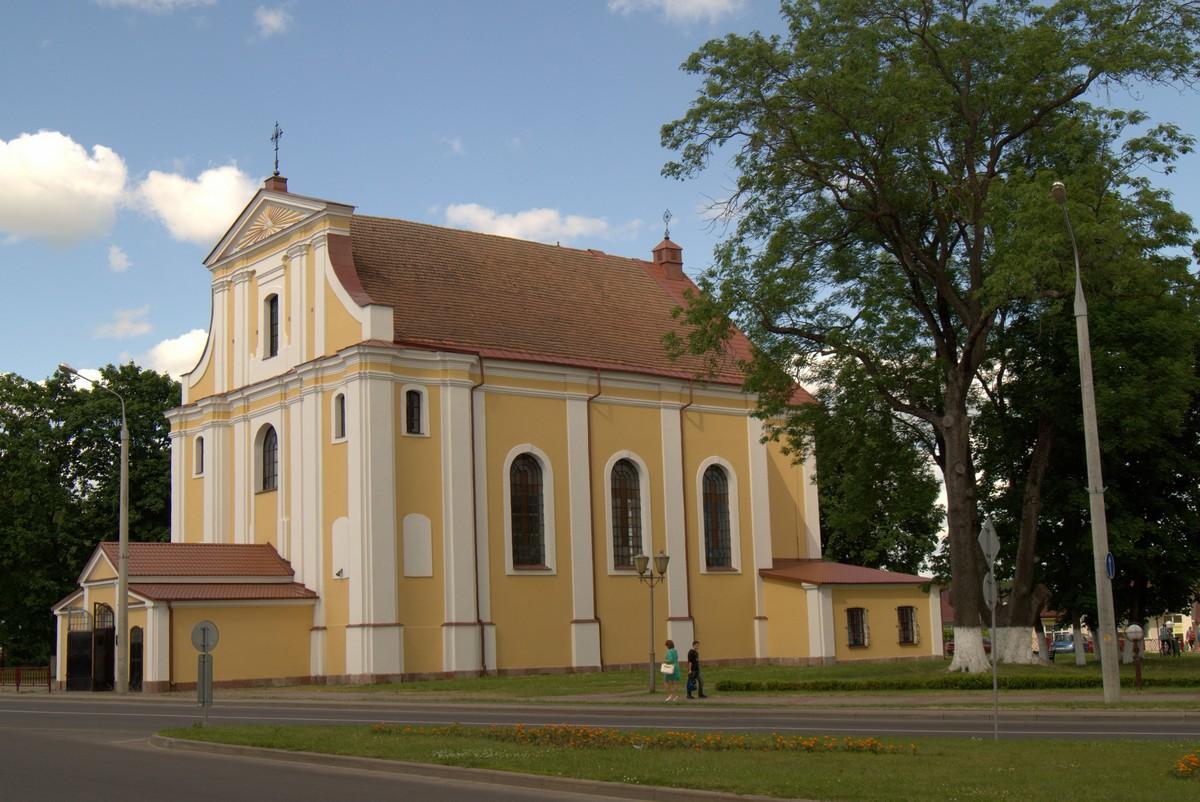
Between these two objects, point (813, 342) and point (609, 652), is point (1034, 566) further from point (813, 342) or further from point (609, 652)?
point (609, 652)

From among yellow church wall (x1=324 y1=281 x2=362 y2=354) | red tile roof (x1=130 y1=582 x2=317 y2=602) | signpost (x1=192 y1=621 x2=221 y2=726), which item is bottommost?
signpost (x1=192 y1=621 x2=221 y2=726)

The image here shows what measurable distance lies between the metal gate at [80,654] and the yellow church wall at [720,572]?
18658mm

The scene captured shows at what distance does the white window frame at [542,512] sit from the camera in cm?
4166

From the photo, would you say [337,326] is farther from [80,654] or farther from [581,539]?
[80,654]

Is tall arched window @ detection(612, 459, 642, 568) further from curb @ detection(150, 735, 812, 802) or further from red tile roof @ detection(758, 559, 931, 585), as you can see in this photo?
curb @ detection(150, 735, 812, 802)

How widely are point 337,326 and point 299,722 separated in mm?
19726

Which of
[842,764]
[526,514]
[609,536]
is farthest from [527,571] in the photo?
[842,764]

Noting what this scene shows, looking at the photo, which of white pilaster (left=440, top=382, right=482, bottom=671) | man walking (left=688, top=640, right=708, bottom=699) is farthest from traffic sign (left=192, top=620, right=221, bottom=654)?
white pilaster (left=440, top=382, right=482, bottom=671)

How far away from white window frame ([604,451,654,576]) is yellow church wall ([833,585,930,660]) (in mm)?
6999

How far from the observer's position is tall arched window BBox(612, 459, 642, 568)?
147 feet

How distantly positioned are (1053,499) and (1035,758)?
2242 cm

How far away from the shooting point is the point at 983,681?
2727 cm

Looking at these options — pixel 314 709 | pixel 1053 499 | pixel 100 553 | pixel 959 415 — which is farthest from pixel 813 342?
pixel 100 553

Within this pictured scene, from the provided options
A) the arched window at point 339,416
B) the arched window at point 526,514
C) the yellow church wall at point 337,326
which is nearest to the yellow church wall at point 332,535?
the arched window at point 339,416
